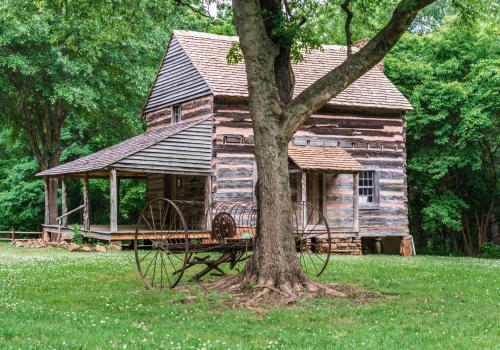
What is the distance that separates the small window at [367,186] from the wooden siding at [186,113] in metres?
6.94

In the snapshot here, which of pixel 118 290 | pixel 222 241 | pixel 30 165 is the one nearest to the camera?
pixel 118 290

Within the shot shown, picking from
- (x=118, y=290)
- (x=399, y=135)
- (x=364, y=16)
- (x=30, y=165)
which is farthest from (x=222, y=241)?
(x=30, y=165)

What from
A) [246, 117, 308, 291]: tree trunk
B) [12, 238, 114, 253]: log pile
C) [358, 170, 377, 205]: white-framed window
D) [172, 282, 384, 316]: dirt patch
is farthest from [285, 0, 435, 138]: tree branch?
[358, 170, 377, 205]: white-framed window

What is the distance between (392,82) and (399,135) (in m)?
4.53

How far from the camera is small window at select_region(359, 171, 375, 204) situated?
2702 centimetres

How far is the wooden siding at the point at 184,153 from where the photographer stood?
23656 mm

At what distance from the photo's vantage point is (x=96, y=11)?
53.8 ft

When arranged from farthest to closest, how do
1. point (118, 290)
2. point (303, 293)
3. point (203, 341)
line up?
point (118, 290)
point (303, 293)
point (203, 341)

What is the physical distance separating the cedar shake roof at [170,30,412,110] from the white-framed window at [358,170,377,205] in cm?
277

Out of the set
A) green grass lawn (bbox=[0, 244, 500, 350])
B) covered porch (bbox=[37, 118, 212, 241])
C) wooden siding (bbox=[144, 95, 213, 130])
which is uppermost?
wooden siding (bbox=[144, 95, 213, 130])

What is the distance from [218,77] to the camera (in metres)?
24.9

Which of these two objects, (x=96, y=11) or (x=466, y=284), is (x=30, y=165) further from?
(x=466, y=284)

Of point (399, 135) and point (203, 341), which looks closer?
point (203, 341)

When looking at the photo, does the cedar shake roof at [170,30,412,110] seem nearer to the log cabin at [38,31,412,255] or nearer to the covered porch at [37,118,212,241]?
the log cabin at [38,31,412,255]
